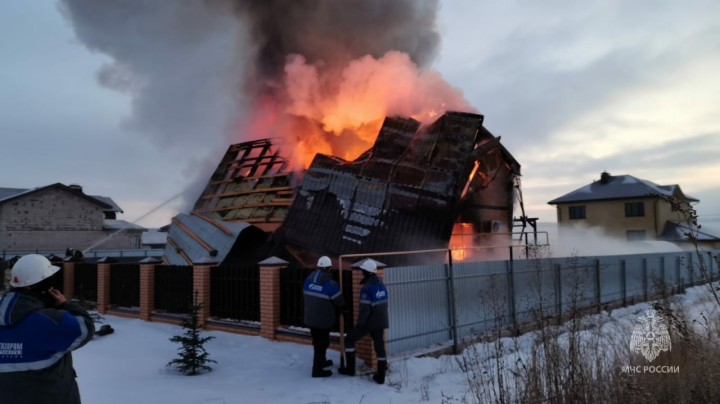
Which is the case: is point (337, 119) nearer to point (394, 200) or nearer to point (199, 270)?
point (394, 200)

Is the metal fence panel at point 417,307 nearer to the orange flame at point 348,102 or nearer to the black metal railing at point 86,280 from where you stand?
the orange flame at point 348,102

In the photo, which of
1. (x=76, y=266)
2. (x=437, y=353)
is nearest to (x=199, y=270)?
(x=437, y=353)

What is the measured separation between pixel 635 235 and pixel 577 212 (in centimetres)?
497

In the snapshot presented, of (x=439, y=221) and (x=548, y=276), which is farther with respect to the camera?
(x=439, y=221)

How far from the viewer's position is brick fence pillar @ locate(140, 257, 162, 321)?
11.3 metres

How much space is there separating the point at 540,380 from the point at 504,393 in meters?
0.37

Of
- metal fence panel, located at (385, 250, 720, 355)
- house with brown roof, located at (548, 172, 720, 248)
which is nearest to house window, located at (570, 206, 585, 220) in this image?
house with brown roof, located at (548, 172, 720, 248)

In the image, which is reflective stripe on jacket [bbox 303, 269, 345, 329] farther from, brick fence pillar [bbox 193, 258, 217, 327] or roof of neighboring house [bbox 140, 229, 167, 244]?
roof of neighboring house [bbox 140, 229, 167, 244]

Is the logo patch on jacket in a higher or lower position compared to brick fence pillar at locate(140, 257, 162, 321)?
higher

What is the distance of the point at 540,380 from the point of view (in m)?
4.38

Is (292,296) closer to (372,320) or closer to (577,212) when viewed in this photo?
(372,320)

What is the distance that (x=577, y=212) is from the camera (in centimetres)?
4072

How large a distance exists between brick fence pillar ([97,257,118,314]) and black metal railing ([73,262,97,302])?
0.72 m

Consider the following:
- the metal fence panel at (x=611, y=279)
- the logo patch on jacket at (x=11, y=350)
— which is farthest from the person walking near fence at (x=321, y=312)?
the metal fence panel at (x=611, y=279)
